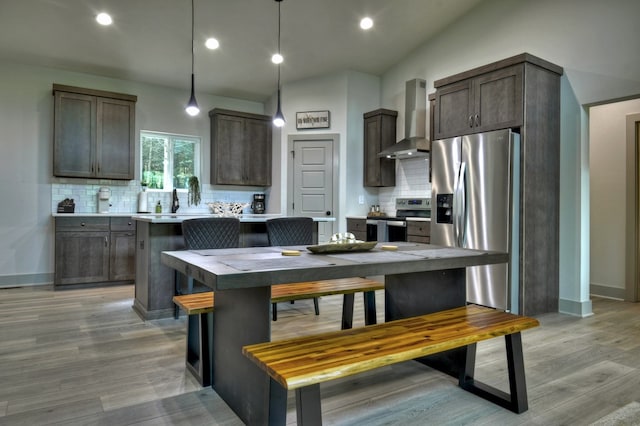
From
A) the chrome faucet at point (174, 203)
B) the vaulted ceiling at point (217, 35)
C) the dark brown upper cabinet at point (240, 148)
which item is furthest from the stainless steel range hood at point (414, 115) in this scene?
the chrome faucet at point (174, 203)

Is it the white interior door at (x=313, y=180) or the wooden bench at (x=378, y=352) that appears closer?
the wooden bench at (x=378, y=352)

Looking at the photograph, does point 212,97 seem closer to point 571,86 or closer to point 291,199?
point 291,199

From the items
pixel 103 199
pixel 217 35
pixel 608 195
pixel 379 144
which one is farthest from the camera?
pixel 379 144

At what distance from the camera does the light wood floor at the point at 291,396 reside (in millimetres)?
2039

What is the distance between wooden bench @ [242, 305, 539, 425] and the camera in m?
1.54

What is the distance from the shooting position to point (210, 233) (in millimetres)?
3572

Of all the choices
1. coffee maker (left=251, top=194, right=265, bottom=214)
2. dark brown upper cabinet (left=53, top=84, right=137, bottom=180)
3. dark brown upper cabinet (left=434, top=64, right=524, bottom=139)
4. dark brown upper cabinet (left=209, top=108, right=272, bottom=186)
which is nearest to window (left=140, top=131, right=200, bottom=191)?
dark brown upper cabinet (left=209, top=108, right=272, bottom=186)

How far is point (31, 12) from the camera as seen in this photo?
4469 mm

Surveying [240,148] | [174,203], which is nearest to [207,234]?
[174,203]

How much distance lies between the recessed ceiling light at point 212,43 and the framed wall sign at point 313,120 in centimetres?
165

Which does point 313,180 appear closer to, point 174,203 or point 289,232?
point 174,203

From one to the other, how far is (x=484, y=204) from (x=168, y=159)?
15.7 ft

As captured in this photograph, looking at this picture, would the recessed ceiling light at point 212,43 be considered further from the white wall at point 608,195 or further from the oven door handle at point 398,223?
the white wall at point 608,195

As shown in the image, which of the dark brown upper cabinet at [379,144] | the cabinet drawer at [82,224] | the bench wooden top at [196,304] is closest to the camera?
the bench wooden top at [196,304]
